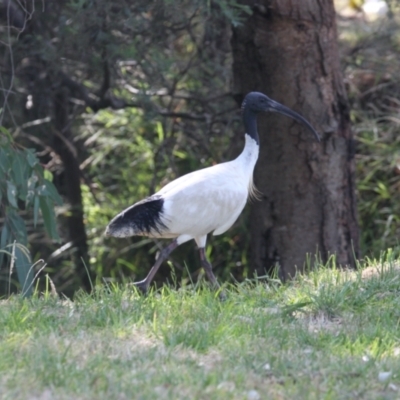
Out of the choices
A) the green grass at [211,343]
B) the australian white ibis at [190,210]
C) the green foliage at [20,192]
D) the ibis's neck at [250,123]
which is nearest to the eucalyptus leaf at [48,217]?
the green foliage at [20,192]

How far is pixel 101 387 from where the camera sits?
3.74 meters

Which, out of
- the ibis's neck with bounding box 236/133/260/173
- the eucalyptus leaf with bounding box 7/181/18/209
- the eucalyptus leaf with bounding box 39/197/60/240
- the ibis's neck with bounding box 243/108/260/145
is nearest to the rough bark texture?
the ibis's neck with bounding box 243/108/260/145

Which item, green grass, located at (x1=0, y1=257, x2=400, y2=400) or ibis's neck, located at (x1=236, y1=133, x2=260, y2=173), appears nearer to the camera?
green grass, located at (x1=0, y1=257, x2=400, y2=400)

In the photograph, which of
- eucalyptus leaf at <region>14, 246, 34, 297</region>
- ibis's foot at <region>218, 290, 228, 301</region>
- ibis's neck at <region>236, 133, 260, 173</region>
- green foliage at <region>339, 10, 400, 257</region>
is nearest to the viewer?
ibis's foot at <region>218, 290, 228, 301</region>

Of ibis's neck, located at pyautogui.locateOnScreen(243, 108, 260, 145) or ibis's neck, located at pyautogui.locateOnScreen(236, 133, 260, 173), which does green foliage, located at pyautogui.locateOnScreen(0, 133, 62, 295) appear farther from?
ibis's neck, located at pyautogui.locateOnScreen(243, 108, 260, 145)

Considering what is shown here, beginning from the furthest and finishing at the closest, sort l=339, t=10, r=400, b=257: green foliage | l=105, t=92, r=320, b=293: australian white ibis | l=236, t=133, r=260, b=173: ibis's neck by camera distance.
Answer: l=339, t=10, r=400, b=257: green foliage → l=236, t=133, r=260, b=173: ibis's neck → l=105, t=92, r=320, b=293: australian white ibis

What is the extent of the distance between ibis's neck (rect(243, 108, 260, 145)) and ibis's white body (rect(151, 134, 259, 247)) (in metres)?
0.37

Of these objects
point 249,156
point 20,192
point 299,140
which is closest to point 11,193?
point 20,192

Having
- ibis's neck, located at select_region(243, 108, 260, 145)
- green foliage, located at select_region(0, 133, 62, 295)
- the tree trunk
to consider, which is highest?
ibis's neck, located at select_region(243, 108, 260, 145)

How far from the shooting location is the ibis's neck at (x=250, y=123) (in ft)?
22.3

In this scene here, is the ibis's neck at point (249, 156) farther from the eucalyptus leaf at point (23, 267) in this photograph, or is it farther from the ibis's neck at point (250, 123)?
the eucalyptus leaf at point (23, 267)

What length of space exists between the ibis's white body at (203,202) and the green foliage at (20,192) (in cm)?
97

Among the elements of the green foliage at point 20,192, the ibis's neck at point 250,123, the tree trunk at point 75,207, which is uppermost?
the ibis's neck at point 250,123

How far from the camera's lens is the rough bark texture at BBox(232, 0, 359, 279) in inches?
306
